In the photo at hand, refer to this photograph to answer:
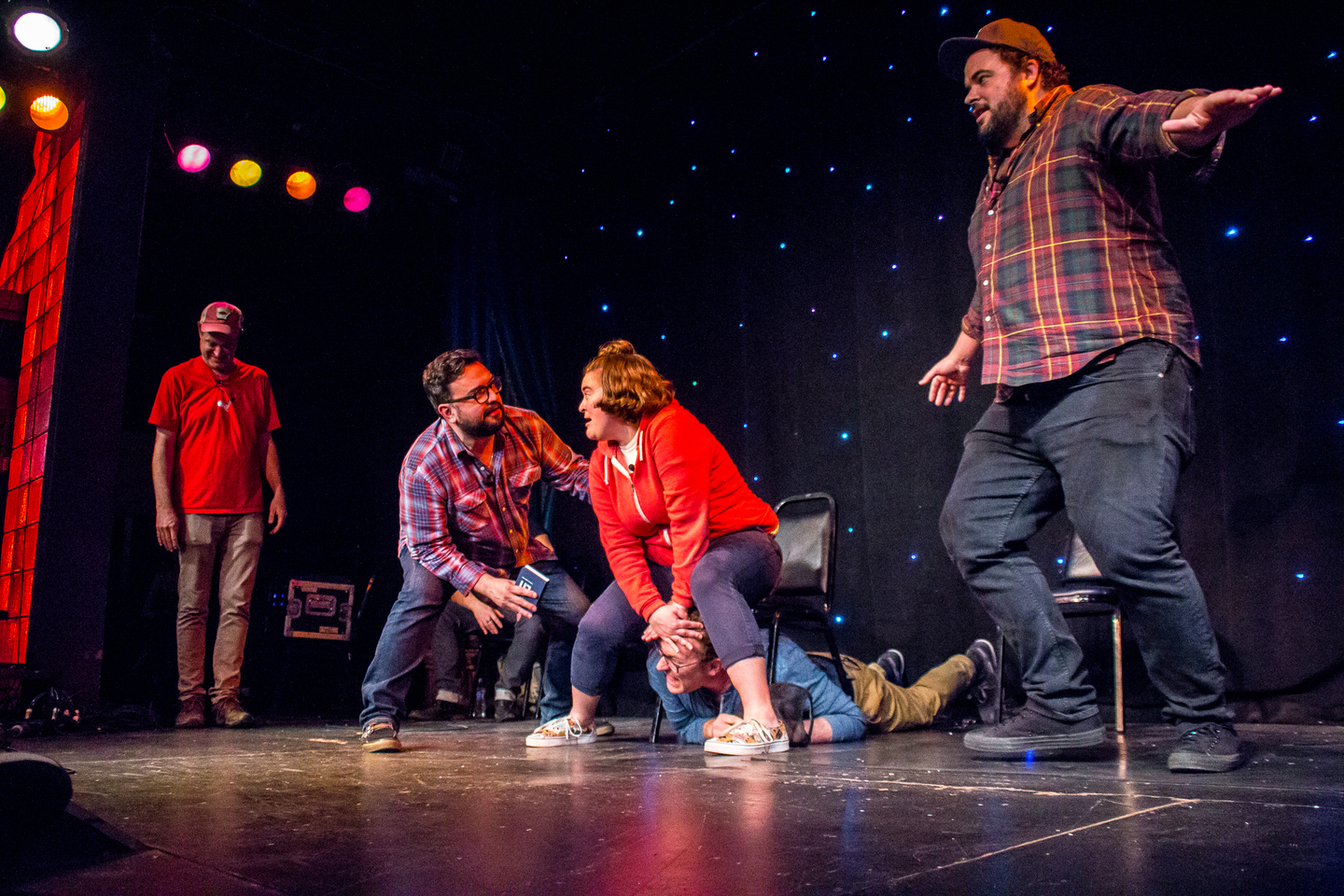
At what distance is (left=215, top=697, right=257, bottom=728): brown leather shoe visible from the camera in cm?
406

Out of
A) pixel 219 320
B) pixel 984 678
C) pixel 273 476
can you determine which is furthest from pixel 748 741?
pixel 219 320

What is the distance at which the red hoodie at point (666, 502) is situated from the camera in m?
2.57

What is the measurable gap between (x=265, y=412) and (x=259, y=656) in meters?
1.86

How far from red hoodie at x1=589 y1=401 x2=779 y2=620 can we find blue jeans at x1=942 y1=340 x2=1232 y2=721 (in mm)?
690

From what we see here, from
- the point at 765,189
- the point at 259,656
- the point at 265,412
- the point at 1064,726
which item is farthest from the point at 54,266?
the point at 1064,726

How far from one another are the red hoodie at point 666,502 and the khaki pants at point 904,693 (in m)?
0.81

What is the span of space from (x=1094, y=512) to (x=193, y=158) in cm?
560

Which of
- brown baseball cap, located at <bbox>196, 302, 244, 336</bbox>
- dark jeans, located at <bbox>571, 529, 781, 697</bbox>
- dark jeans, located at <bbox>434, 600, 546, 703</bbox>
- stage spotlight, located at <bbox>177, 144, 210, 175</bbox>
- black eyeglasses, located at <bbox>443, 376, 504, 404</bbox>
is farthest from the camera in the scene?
stage spotlight, located at <bbox>177, 144, 210, 175</bbox>

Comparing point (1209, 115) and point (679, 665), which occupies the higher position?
point (1209, 115)

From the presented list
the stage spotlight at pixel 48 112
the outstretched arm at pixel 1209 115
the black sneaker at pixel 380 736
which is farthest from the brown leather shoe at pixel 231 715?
the outstretched arm at pixel 1209 115

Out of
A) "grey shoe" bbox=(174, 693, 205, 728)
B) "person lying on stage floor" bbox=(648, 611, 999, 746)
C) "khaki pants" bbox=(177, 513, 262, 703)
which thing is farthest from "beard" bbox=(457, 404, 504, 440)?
"grey shoe" bbox=(174, 693, 205, 728)

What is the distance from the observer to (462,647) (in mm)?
5160

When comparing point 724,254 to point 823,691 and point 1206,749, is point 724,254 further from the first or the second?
point 1206,749

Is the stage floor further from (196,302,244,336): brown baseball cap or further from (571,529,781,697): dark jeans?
(196,302,244,336): brown baseball cap
